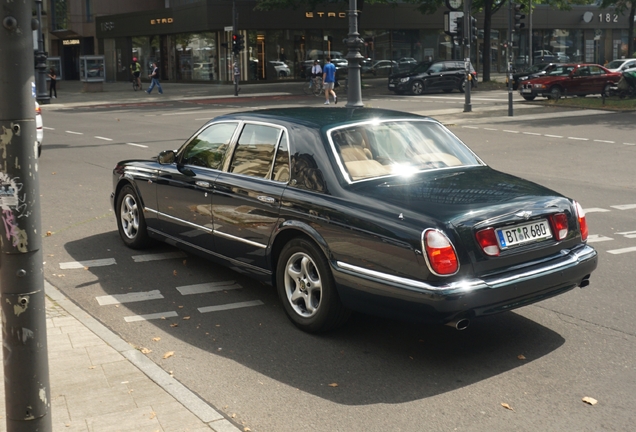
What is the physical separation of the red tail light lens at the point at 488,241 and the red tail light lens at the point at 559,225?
0.63m

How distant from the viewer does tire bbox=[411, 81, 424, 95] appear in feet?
138

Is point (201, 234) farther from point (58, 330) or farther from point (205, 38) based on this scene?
point (205, 38)

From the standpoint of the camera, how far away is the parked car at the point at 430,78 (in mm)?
42031

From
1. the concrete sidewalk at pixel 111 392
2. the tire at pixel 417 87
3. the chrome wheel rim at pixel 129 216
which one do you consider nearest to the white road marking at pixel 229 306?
the concrete sidewalk at pixel 111 392

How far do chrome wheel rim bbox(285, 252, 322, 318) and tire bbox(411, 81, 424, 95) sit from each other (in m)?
36.9

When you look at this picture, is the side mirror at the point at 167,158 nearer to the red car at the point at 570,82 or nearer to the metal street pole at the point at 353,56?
the metal street pole at the point at 353,56

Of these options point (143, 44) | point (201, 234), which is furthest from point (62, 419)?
point (143, 44)

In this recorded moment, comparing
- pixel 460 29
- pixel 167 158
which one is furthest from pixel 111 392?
pixel 460 29

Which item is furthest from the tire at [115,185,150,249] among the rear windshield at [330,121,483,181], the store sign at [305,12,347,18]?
the store sign at [305,12,347,18]

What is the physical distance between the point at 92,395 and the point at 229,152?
2838mm

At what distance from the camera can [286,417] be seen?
4.66m

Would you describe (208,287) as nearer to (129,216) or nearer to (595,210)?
(129,216)

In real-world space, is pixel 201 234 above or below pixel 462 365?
above

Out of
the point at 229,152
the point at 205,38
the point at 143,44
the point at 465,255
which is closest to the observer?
the point at 465,255
